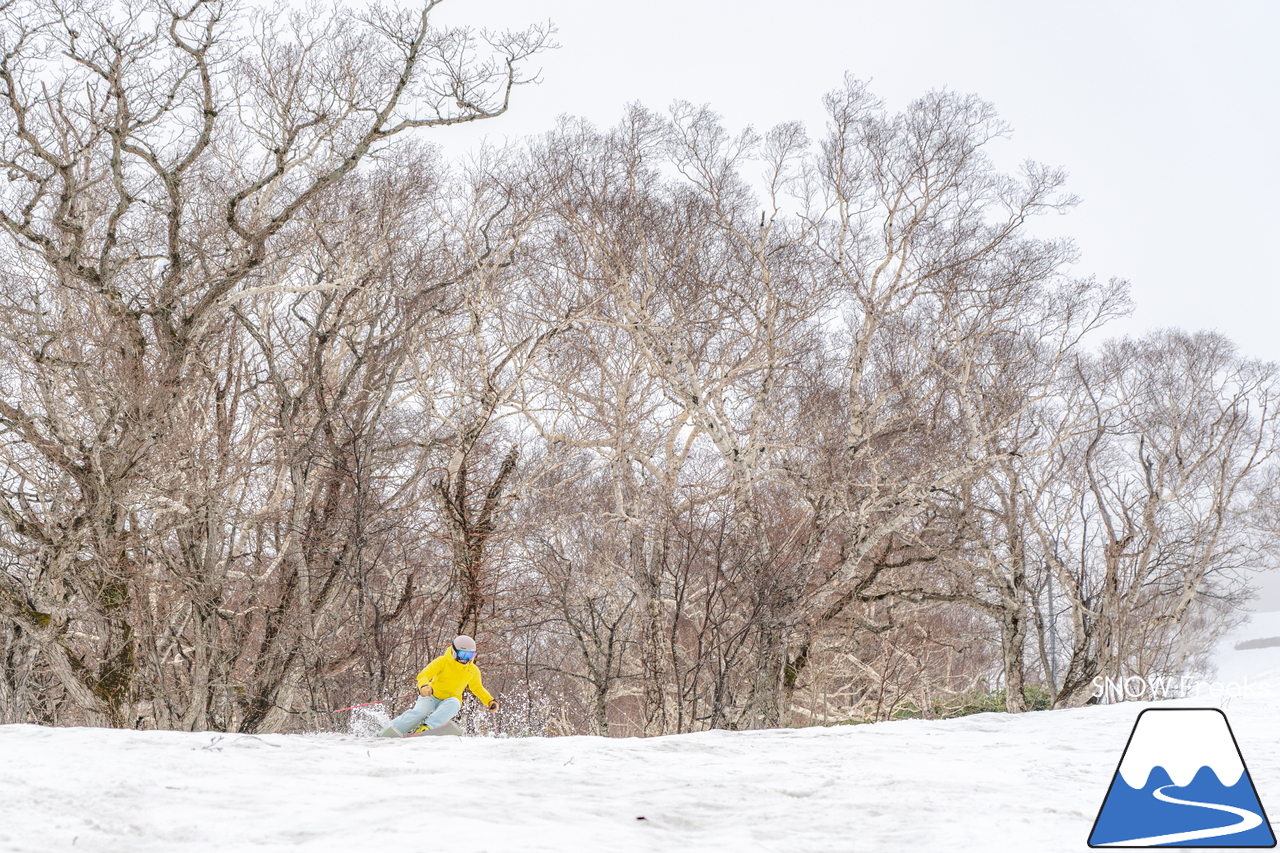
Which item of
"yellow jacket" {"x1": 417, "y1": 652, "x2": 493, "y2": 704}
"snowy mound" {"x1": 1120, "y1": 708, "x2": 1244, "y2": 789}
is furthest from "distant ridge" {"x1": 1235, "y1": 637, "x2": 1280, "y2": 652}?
"snowy mound" {"x1": 1120, "y1": 708, "x2": 1244, "y2": 789}

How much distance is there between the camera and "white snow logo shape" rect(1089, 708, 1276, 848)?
3.30 meters

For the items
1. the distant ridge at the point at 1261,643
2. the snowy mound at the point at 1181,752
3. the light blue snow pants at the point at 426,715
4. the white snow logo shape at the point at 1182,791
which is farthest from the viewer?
the distant ridge at the point at 1261,643

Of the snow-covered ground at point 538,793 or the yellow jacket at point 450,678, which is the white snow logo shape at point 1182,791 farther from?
the yellow jacket at point 450,678

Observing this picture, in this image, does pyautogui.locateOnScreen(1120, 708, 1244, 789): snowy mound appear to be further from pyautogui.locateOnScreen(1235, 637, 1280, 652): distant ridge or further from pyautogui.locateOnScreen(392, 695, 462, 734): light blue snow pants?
pyautogui.locateOnScreen(1235, 637, 1280, 652): distant ridge

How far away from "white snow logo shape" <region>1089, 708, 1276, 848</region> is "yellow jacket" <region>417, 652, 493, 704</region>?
4.32m

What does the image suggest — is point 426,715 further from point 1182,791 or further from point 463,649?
point 1182,791

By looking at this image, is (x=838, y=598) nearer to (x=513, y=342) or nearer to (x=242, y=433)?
(x=513, y=342)

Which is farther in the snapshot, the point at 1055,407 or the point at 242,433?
the point at 1055,407

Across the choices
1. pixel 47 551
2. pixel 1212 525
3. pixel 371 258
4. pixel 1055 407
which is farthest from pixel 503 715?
pixel 1212 525

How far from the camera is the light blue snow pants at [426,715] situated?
21.1 feet

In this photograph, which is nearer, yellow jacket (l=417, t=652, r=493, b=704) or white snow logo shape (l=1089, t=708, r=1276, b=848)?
white snow logo shape (l=1089, t=708, r=1276, b=848)

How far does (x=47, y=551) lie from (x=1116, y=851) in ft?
30.1

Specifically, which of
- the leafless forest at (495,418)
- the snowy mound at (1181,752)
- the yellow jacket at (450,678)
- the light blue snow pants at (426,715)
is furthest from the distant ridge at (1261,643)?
the snowy mound at (1181,752)

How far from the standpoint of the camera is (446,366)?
14.6 meters
